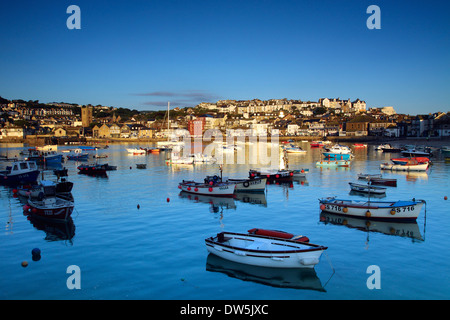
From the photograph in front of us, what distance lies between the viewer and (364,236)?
65.8 ft

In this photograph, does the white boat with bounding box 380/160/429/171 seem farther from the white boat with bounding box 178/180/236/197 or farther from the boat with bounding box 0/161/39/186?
the boat with bounding box 0/161/39/186

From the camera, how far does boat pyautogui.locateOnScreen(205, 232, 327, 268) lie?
14719mm

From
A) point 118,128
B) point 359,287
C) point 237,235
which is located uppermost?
point 118,128

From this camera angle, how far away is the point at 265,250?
15.2m

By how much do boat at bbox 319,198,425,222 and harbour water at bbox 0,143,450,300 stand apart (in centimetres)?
55

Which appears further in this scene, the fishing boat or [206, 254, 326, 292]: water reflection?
the fishing boat

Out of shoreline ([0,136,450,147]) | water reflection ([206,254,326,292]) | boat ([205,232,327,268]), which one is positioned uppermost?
shoreline ([0,136,450,147])

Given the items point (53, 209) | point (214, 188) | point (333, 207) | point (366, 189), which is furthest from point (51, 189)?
point (366, 189)

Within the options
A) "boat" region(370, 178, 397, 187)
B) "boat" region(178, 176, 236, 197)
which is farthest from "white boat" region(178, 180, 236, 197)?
"boat" region(370, 178, 397, 187)

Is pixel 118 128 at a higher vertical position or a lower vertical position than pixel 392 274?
higher

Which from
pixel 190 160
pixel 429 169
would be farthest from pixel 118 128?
pixel 429 169

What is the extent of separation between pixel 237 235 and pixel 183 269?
10.0ft

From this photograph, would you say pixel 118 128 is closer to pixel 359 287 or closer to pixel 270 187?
pixel 270 187

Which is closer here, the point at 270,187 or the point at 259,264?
the point at 259,264
